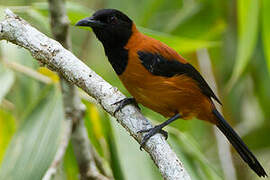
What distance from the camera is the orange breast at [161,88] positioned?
3104 mm

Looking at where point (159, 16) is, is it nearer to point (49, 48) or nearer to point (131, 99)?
point (131, 99)

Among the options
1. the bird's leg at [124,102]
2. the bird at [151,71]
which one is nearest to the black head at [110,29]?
the bird at [151,71]

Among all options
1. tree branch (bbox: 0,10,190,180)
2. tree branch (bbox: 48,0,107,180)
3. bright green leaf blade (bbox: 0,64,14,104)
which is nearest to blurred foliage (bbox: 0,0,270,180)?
bright green leaf blade (bbox: 0,64,14,104)

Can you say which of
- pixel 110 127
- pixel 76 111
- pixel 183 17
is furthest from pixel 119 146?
pixel 183 17

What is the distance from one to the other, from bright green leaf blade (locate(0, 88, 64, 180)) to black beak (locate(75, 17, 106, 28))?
1.85 feet

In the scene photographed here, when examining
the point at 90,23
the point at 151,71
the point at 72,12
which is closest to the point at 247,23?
the point at 151,71

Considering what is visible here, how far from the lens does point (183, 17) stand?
494cm

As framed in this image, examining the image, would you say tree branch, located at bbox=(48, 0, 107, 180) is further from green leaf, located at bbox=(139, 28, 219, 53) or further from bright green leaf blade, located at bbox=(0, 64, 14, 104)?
green leaf, located at bbox=(139, 28, 219, 53)

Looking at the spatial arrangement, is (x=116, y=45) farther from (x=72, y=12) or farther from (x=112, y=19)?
(x=72, y=12)

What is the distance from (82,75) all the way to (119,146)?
910mm

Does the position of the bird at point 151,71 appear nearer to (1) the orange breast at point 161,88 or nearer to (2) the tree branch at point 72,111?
(1) the orange breast at point 161,88

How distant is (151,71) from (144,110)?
101 cm

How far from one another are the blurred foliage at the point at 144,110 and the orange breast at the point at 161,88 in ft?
0.76

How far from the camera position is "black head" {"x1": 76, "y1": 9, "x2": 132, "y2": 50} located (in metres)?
3.25
